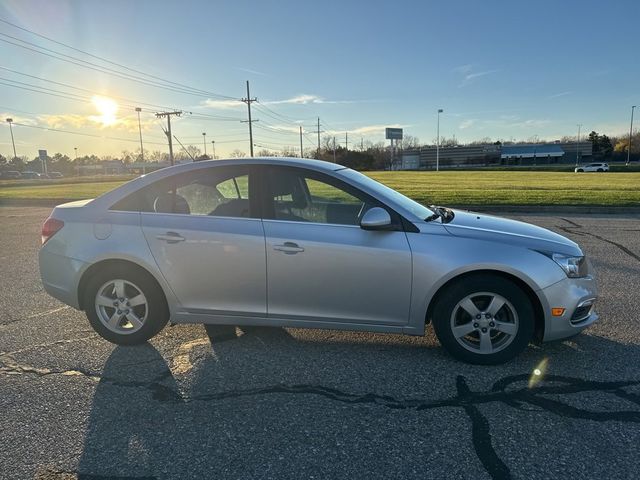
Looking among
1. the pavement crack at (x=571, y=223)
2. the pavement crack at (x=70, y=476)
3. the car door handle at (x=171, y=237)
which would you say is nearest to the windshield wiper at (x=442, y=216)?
the car door handle at (x=171, y=237)

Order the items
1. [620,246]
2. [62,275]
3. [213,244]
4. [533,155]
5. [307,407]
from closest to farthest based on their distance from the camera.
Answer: [307,407]
[213,244]
[62,275]
[620,246]
[533,155]

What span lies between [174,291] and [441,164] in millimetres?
117241

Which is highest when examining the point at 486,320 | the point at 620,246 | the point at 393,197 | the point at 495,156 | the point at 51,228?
the point at 495,156

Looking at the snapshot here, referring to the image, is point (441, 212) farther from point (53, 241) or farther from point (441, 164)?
point (441, 164)

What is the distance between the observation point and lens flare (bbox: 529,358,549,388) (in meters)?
3.29

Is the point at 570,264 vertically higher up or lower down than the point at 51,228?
lower down

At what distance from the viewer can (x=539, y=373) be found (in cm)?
342

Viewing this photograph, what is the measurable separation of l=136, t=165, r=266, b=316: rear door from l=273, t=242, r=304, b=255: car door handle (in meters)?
0.15

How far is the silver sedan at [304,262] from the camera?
3.45 metres

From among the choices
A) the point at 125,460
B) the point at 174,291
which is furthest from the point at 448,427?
the point at 174,291

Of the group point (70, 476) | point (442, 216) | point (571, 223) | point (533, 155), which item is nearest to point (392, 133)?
point (533, 155)

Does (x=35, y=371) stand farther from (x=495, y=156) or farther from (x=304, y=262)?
(x=495, y=156)

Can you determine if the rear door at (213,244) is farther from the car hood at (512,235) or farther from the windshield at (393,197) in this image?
the car hood at (512,235)

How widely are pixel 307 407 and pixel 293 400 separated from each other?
14cm
